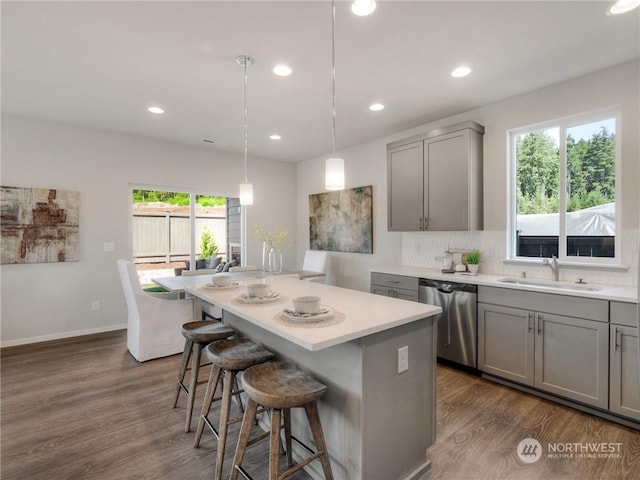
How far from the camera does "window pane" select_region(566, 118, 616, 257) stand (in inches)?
108

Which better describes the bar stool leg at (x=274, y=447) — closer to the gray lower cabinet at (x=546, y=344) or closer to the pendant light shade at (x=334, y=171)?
the pendant light shade at (x=334, y=171)

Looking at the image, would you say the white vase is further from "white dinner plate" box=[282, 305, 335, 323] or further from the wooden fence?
"white dinner plate" box=[282, 305, 335, 323]

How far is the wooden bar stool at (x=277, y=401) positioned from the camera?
1.41 m

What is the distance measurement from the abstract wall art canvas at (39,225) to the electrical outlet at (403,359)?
4393 millimetres

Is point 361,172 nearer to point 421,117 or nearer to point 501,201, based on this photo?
point 421,117

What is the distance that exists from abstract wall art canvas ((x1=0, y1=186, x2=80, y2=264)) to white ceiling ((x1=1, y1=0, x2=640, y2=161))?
3.19 feet

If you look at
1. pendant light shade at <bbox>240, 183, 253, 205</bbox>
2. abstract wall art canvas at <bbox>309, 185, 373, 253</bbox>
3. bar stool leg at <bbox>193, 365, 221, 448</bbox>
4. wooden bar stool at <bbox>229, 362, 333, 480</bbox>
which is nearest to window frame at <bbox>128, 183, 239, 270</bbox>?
abstract wall art canvas at <bbox>309, 185, 373, 253</bbox>

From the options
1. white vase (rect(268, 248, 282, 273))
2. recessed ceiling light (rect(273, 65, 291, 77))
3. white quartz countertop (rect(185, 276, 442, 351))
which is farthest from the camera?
white vase (rect(268, 248, 282, 273))

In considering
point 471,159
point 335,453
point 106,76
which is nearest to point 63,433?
point 335,453

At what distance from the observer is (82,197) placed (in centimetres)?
418

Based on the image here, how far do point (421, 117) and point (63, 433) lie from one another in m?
4.41

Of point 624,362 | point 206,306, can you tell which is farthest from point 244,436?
point 206,306

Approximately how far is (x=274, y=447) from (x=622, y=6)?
3.18m

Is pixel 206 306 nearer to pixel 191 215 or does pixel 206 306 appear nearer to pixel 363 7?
pixel 191 215
